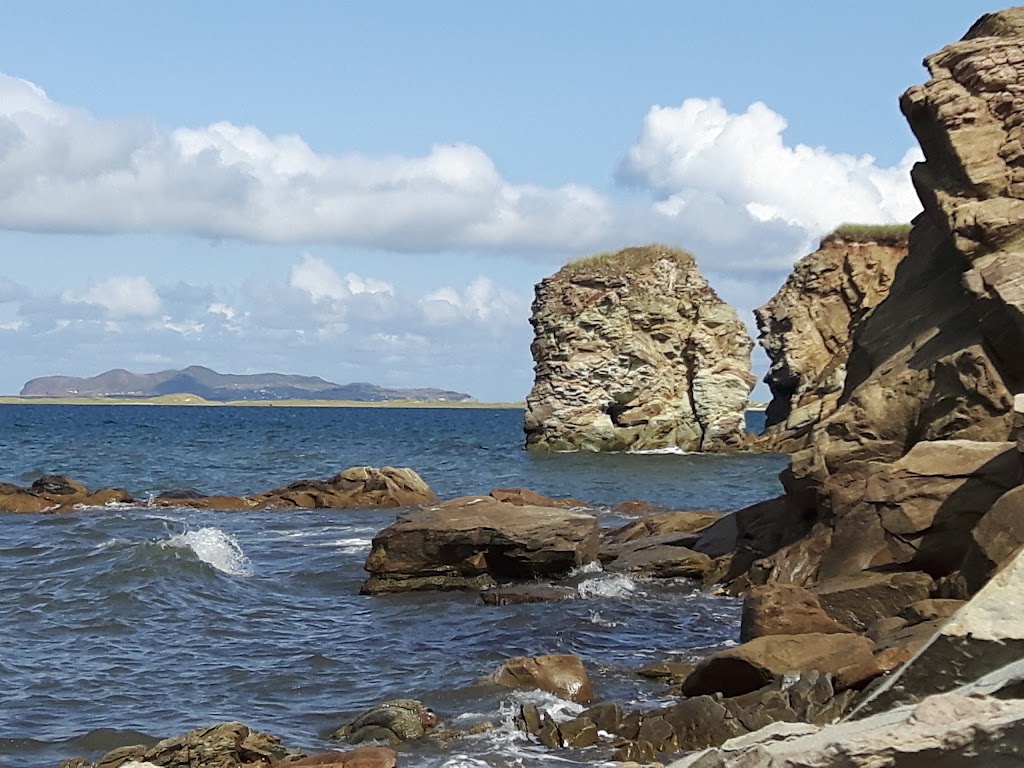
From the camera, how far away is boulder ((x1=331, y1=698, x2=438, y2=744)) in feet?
36.8

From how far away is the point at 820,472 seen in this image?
59.7ft

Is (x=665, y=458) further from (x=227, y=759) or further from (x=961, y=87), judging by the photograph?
(x=227, y=759)

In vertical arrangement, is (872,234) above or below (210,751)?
above

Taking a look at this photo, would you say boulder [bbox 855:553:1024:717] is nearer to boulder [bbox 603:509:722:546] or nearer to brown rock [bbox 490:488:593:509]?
boulder [bbox 603:509:722:546]

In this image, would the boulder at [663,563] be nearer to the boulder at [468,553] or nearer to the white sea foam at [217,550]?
the boulder at [468,553]

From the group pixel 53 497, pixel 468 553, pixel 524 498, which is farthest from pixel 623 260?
pixel 468 553

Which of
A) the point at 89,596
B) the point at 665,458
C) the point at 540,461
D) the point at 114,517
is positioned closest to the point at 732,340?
the point at 665,458

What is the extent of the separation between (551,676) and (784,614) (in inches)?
104

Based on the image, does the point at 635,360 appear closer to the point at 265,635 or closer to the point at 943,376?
the point at 943,376

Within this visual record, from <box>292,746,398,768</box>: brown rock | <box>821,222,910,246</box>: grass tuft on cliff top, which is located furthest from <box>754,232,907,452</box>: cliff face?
<box>292,746,398,768</box>: brown rock

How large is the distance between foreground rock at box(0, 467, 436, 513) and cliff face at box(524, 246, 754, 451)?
28.4 metres

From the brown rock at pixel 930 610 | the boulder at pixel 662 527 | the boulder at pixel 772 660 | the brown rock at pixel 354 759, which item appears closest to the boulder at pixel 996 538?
the brown rock at pixel 930 610

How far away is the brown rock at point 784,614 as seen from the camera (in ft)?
43.0

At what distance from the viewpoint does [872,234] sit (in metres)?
71.3
